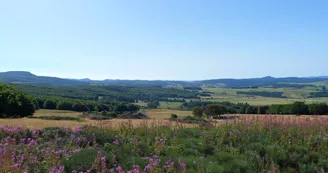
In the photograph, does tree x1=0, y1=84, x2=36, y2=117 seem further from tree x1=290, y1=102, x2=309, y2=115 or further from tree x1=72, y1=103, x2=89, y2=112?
tree x1=290, y1=102, x2=309, y2=115

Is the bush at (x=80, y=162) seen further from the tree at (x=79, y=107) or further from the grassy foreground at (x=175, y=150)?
the tree at (x=79, y=107)

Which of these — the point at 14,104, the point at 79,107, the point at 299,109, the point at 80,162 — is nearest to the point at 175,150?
the point at 80,162

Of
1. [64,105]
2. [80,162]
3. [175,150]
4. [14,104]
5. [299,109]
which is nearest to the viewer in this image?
[80,162]

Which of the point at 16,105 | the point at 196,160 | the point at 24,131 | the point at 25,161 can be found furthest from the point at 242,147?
the point at 16,105

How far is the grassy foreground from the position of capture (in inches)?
207

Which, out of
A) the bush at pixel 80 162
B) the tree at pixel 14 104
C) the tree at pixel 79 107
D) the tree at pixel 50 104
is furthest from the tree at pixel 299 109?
the tree at pixel 50 104

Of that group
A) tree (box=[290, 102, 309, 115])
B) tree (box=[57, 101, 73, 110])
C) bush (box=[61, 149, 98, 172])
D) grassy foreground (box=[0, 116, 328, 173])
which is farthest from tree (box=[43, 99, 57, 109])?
bush (box=[61, 149, 98, 172])

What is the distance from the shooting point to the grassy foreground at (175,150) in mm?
5250

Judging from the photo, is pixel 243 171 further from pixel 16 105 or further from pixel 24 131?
pixel 16 105

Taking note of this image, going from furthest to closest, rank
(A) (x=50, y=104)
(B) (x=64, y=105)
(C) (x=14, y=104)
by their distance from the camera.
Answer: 1. (A) (x=50, y=104)
2. (B) (x=64, y=105)
3. (C) (x=14, y=104)

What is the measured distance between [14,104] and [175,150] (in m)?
51.1

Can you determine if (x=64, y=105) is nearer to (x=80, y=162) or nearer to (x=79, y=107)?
(x=79, y=107)

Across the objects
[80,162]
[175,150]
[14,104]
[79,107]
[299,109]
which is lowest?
[79,107]

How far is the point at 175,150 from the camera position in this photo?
7.09 m
